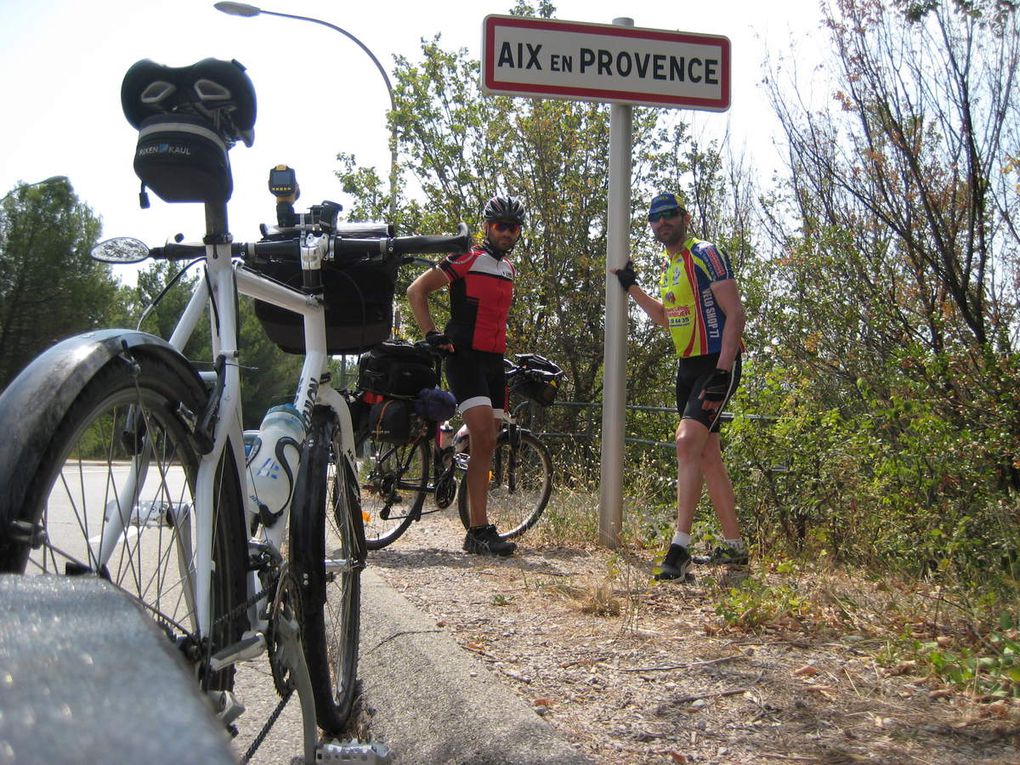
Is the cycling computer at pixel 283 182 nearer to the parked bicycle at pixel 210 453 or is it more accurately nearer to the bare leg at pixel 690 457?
the parked bicycle at pixel 210 453

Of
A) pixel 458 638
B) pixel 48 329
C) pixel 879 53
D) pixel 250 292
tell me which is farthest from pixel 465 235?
pixel 48 329

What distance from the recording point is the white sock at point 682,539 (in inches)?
201

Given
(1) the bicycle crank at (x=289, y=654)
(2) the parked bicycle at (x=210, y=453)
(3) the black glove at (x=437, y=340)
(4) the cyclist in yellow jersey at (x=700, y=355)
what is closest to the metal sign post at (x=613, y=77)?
(4) the cyclist in yellow jersey at (x=700, y=355)

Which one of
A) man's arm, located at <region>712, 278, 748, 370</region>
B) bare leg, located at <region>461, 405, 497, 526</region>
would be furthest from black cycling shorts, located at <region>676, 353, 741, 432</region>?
bare leg, located at <region>461, 405, 497, 526</region>

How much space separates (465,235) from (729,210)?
988 cm

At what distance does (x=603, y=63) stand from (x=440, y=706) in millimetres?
4083

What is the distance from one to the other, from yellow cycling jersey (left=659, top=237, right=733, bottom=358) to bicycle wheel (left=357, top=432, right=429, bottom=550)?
219cm

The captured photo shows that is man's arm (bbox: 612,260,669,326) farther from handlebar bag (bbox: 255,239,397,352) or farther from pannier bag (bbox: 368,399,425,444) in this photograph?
Answer: handlebar bag (bbox: 255,239,397,352)

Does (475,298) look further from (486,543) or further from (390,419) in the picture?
(486,543)

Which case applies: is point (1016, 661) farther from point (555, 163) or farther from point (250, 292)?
point (555, 163)

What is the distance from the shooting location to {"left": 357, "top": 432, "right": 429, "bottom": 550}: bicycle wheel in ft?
22.3

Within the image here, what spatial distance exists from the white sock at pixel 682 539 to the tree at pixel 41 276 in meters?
52.6

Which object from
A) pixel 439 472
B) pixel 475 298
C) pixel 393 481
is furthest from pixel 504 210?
pixel 393 481

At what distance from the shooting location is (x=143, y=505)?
2102 millimetres
